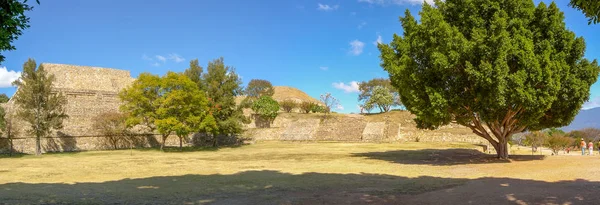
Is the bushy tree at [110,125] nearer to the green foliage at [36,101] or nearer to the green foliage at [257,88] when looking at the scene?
the green foliage at [36,101]

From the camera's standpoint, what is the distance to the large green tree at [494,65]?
15945 millimetres

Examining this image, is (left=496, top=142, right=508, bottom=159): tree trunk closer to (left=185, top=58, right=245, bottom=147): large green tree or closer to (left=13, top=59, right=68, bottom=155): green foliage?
(left=185, top=58, right=245, bottom=147): large green tree

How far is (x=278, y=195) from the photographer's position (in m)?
9.87

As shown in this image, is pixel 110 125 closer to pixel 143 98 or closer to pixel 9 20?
pixel 143 98

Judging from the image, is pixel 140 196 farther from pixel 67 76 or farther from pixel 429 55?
pixel 67 76

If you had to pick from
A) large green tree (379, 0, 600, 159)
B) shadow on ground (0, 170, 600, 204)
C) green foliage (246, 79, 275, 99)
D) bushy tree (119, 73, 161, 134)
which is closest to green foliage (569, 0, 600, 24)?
shadow on ground (0, 170, 600, 204)

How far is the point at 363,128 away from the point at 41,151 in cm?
3979

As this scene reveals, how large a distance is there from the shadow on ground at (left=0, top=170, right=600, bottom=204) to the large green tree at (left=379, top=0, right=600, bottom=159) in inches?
221

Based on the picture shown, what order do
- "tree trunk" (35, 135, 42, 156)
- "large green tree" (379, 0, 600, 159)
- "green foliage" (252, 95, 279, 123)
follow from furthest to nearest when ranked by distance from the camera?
"green foliage" (252, 95, 279, 123) → "tree trunk" (35, 135, 42, 156) → "large green tree" (379, 0, 600, 159)

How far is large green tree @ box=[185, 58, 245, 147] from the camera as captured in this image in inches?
1503

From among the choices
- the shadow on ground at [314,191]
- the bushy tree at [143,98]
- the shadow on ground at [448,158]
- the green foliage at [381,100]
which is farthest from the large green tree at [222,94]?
the green foliage at [381,100]

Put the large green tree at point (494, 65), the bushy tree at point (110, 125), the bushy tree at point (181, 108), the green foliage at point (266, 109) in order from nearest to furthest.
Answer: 1. the large green tree at point (494, 65)
2. the bushy tree at point (181, 108)
3. the bushy tree at point (110, 125)
4. the green foliage at point (266, 109)

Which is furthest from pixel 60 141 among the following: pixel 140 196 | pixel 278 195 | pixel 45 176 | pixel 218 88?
pixel 278 195

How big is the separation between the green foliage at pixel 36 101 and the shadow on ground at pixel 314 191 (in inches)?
860
